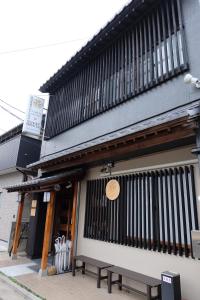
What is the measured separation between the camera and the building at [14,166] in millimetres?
12297

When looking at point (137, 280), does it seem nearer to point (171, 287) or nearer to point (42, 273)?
point (171, 287)

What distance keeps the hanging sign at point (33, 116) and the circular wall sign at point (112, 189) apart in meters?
4.80

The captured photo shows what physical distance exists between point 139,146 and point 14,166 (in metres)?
9.12

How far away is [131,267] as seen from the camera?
216 inches

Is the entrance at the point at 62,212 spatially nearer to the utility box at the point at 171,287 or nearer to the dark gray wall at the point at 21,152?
the dark gray wall at the point at 21,152

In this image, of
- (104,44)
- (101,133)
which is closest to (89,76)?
(104,44)

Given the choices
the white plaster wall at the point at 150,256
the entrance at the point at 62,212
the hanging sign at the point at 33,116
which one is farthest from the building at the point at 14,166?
the white plaster wall at the point at 150,256

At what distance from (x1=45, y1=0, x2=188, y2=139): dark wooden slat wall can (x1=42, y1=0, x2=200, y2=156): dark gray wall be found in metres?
0.18

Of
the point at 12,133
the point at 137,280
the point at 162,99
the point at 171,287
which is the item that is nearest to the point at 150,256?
the point at 137,280

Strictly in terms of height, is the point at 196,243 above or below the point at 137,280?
above

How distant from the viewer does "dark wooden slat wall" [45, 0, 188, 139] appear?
234 inches

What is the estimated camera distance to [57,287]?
18.6 ft

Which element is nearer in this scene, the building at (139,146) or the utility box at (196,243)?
the utility box at (196,243)

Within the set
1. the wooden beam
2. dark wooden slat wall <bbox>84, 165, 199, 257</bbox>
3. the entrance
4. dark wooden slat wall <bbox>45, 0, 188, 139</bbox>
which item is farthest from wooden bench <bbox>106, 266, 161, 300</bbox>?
dark wooden slat wall <bbox>45, 0, 188, 139</bbox>
